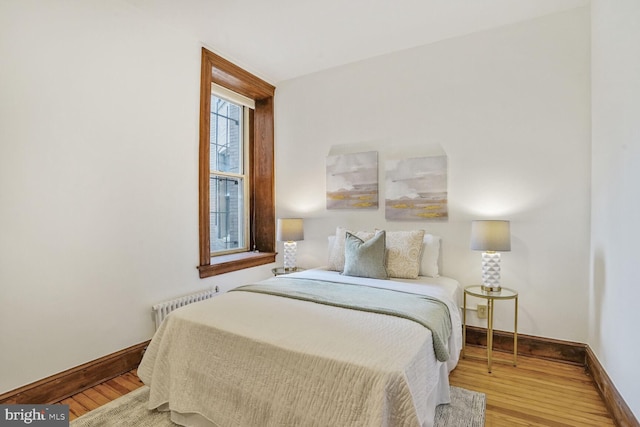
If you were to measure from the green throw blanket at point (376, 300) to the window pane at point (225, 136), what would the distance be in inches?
71.2

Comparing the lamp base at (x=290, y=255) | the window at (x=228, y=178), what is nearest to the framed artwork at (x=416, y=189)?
the lamp base at (x=290, y=255)

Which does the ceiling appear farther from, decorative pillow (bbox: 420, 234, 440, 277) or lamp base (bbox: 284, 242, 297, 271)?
lamp base (bbox: 284, 242, 297, 271)

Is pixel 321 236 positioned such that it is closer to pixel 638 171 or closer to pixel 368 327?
pixel 368 327

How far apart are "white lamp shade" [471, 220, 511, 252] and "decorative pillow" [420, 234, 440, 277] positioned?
38cm

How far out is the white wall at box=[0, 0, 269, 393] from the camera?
1842mm

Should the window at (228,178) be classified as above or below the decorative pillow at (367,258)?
above

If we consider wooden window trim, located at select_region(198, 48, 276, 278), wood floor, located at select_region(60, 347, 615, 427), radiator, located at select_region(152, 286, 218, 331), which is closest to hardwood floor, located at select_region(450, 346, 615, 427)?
wood floor, located at select_region(60, 347, 615, 427)

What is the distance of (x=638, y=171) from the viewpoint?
1550 millimetres

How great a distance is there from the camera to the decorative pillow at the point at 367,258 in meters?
2.58

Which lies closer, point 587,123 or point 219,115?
point 587,123

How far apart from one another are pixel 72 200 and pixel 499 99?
3305 mm

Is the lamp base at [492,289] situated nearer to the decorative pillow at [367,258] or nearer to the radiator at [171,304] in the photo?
the decorative pillow at [367,258]

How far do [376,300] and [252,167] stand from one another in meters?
2.60

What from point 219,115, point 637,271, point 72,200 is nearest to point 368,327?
point 637,271
